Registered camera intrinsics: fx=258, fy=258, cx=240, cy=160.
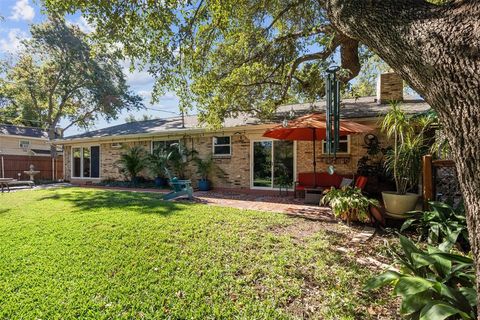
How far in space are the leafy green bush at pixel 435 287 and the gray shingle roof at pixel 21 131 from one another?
3074cm

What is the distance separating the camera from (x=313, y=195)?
7.96 meters

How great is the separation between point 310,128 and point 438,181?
11.1 feet

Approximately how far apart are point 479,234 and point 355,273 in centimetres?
222

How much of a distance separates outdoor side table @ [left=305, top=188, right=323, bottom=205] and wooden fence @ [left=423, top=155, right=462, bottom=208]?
3.06 meters

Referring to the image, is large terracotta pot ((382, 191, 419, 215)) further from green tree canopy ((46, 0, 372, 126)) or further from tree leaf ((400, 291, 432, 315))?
green tree canopy ((46, 0, 372, 126))

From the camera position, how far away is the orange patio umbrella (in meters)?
6.85

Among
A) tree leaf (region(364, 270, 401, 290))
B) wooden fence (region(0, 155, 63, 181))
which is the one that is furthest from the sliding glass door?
wooden fence (region(0, 155, 63, 181))

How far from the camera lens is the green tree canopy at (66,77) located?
21016 millimetres

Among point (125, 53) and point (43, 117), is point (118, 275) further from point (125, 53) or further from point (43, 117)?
point (43, 117)

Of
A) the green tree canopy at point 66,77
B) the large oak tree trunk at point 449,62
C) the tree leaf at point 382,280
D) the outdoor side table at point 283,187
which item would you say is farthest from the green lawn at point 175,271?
the green tree canopy at point 66,77

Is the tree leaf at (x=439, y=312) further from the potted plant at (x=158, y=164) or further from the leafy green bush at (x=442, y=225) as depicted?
the potted plant at (x=158, y=164)

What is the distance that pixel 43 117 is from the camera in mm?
28141

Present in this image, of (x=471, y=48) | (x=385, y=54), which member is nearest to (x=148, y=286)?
(x=385, y=54)

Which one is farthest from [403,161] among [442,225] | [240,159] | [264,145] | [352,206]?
[240,159]
